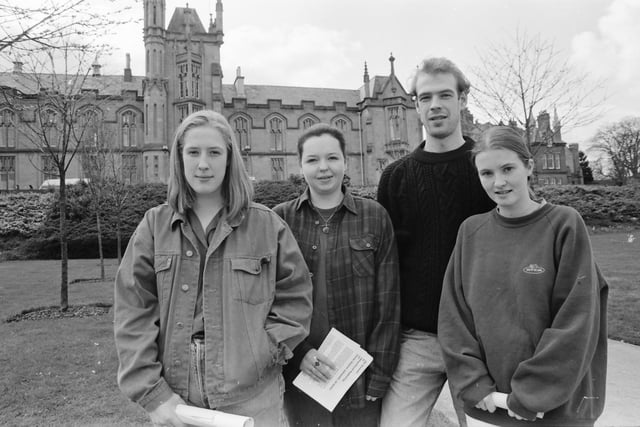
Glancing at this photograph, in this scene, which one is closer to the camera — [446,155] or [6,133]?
[446,155]

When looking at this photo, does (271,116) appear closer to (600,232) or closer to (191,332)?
(600,232)

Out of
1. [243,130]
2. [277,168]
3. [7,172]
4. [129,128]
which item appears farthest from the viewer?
[277,168]

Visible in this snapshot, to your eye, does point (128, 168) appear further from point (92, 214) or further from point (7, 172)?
point (7, 172)

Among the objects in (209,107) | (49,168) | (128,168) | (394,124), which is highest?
(209,107)

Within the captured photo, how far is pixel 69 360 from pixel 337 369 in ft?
15.1

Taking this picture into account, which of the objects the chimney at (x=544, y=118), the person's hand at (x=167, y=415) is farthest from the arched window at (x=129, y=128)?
the person's hand at (x=167, y=415)

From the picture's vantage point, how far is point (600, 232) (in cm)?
2280

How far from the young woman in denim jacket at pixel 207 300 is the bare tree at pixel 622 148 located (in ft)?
184

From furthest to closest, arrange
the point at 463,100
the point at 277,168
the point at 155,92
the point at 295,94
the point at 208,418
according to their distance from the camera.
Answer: the point at 295,94 < the point at 277,168 < the point at 155,92 < the point at 463,100 < the point at 208,418

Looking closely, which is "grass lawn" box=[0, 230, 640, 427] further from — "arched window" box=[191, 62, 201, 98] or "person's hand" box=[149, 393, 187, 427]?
"arched window" box=[191, 62, 201, 98]

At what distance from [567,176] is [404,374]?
5950 centimetres

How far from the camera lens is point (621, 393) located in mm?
4125

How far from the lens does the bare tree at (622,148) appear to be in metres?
49.4

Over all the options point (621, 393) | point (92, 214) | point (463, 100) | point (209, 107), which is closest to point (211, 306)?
point (463, 100)
